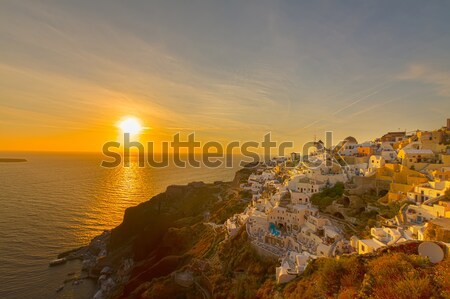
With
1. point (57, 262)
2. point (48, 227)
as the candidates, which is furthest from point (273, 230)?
point (48, 227)

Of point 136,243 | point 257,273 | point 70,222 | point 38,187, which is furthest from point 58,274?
point 38,187

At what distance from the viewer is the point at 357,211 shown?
79.7ft

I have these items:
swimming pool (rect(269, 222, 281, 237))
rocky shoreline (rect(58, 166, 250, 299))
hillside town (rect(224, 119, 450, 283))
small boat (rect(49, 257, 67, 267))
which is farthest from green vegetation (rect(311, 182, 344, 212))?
small boat (rect(49, 257, 67, 267))

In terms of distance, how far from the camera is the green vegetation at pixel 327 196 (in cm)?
2759

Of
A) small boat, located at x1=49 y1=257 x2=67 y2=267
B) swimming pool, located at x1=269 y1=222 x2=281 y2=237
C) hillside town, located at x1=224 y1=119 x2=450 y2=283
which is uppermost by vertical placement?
hillside town, located at x1=224 y1=119 x2=450 y2=283

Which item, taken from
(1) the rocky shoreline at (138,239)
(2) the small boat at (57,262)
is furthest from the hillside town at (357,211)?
(2) the small boat at (57,262)

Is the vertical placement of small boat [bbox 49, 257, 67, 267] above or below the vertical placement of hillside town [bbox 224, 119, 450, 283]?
below

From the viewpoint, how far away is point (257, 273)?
21312mm

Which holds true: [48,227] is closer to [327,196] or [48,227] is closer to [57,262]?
[57,262]

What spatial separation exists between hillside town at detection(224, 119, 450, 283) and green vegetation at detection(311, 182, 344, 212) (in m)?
0.11

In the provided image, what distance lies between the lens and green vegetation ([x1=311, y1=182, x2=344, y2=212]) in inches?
1086

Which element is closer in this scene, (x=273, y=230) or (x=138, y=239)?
(x=273, y=230)

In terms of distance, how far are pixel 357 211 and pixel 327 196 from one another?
15.6 feet

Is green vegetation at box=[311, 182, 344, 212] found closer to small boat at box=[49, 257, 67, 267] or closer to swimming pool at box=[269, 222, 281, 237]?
swimming pool at box=[269, 222, 281, 237]
